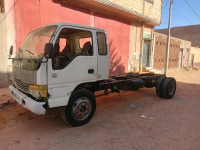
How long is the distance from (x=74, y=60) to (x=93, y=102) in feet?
3.93

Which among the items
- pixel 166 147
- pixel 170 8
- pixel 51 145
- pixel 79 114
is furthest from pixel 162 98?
pixel 170 8

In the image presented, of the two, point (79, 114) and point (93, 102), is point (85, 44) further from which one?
point (79, 114)

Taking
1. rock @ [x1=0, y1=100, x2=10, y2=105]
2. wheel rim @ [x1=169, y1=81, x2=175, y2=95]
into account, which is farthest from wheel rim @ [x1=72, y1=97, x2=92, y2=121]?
wheel rim @ [x1=169, y1=81, x2=175, y2=95]

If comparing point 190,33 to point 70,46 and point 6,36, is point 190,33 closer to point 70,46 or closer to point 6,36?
point 70,46

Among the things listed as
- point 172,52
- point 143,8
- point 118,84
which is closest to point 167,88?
point 118,84

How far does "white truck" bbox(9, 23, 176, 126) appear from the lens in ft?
9.64

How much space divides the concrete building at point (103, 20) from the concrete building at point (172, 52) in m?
1.06

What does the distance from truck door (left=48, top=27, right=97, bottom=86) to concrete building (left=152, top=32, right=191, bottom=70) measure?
39.2ft

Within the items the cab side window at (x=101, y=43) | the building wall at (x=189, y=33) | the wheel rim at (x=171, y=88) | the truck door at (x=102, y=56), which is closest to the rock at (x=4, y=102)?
the truck door at (x=102, y=56)

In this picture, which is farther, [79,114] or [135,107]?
[135,107]

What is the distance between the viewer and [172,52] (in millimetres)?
17094

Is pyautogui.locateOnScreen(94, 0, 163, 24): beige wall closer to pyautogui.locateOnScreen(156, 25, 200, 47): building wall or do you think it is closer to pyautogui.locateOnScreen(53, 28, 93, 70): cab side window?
pyautogui.locateOnScreen(53, 28, 93, 70): cab side window

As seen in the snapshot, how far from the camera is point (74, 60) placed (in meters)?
3.35

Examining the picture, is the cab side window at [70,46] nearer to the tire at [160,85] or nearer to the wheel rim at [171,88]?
the tire at [160,85]
